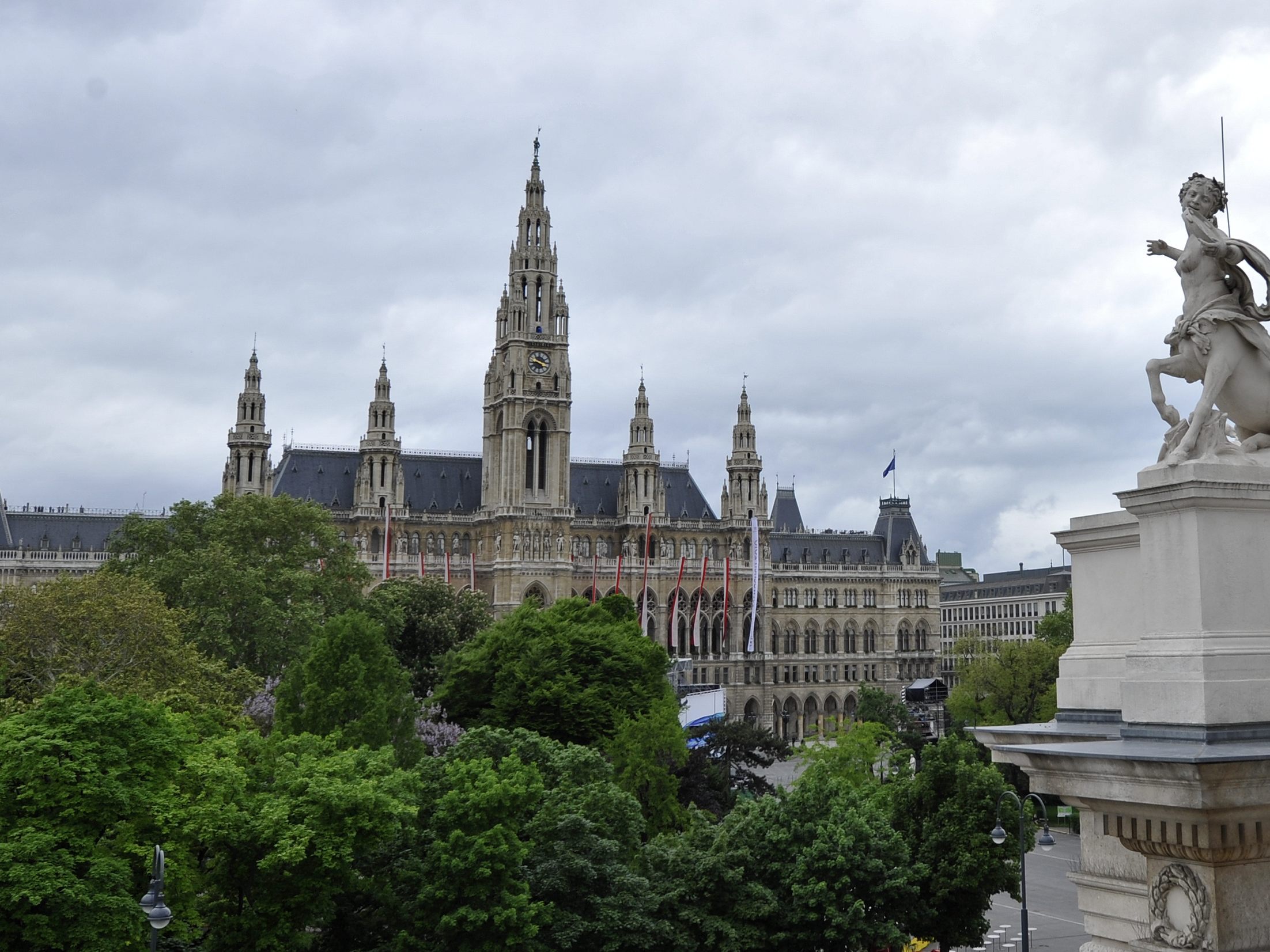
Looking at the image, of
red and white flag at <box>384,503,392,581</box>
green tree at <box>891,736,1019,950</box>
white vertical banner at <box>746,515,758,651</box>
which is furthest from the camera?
white vertical banner at <box>746,515,758,651</box>

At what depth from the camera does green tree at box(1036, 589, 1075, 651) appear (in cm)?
7419

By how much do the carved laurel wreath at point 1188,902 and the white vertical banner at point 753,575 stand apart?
351ft

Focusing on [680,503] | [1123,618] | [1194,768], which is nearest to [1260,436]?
[1123,618]

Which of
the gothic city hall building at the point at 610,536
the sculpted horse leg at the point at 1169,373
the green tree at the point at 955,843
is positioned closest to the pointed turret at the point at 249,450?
the gothic city hall building at the point at 610,536

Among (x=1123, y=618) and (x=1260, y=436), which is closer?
(x=1260, y=436)

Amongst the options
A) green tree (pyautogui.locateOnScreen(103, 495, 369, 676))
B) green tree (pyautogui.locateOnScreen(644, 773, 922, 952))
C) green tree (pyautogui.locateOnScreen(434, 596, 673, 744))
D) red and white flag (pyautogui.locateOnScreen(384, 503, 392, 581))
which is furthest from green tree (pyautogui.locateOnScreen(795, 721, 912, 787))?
red and white flag (pyautogui.locateOnScreen(384, 503, 392, 581))

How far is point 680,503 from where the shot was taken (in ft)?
410

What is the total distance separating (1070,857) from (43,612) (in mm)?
48156

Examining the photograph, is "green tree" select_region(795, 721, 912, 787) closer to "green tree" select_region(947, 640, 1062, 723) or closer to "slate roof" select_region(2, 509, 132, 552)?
"green tree" select_region(947, 640, 1062, 723)

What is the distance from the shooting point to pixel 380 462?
111 meters

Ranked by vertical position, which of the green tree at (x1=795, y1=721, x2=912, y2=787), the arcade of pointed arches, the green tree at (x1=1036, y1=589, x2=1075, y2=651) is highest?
the green tree at (x1=1036, y1=589, x2=1075, y2=651)

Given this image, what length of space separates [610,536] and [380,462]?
75.3 ft

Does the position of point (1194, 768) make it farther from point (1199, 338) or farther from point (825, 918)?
point (825, 918)

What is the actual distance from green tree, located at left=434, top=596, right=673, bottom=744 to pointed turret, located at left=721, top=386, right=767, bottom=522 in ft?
210
